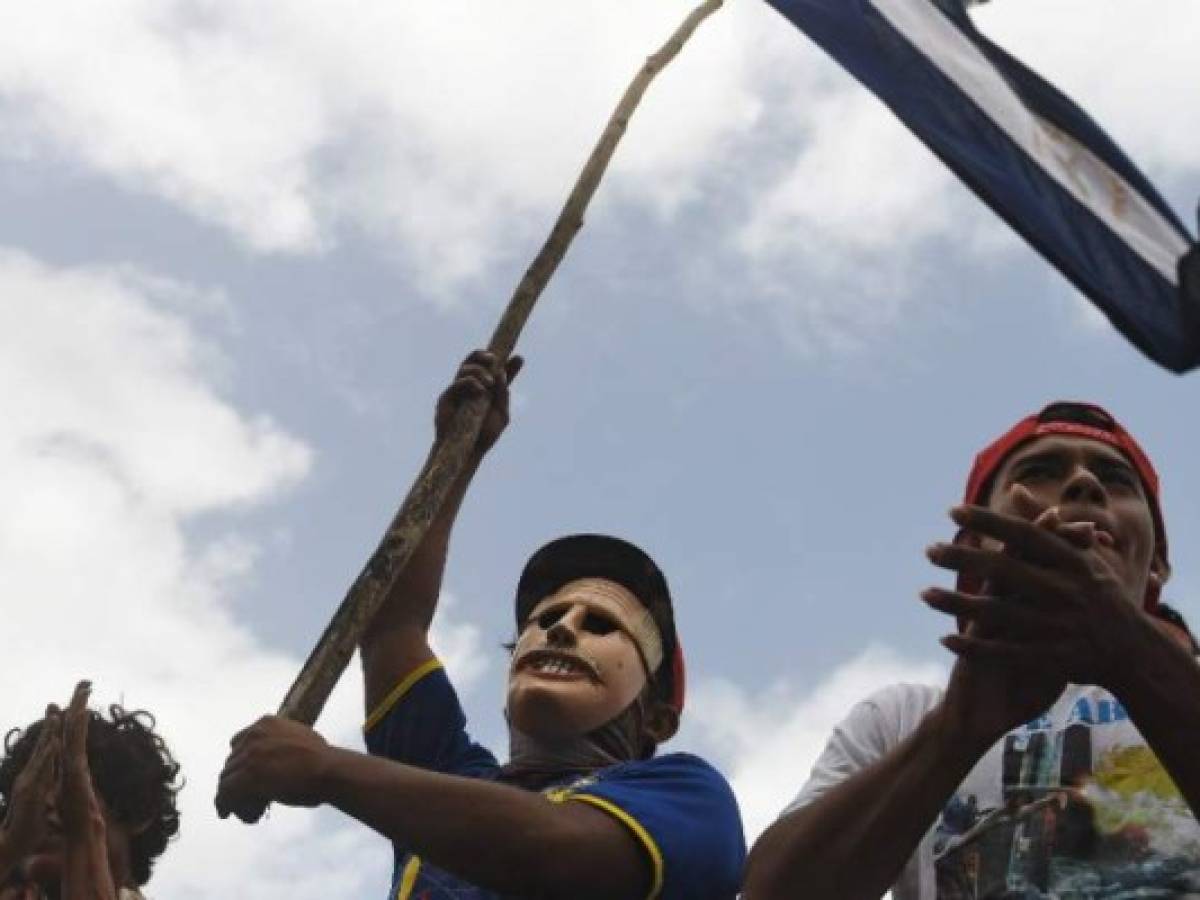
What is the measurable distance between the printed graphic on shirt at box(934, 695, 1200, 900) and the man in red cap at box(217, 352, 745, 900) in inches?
36.5

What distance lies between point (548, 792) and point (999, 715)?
5.81 ft

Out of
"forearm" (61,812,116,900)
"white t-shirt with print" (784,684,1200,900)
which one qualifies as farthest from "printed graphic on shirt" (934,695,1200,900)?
"forearm" (61,812,116,900)

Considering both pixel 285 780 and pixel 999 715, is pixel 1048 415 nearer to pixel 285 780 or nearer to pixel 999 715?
pixel 999 715

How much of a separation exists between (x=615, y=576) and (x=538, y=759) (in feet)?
2.17

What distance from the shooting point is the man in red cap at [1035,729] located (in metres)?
3.05

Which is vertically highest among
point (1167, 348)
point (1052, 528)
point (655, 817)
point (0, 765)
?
point (0, 765)

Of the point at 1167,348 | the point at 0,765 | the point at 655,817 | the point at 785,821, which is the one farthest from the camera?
the point at 0,765

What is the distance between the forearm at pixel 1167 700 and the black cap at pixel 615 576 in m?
2.28

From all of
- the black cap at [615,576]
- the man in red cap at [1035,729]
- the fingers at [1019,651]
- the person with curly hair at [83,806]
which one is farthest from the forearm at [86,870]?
the fingers at [1019,651]

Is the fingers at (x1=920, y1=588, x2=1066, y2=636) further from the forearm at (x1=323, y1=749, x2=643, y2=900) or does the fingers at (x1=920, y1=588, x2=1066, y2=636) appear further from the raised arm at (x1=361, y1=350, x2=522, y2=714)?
the raised arm at (x1=361, y1=350, x2=522, y2=714)

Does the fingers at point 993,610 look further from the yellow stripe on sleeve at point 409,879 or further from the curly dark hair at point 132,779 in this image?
the curly dark hair at point 132,779

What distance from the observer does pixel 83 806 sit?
17.1 ft

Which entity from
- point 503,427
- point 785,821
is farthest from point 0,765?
point 785,821

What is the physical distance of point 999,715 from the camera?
3.18m
